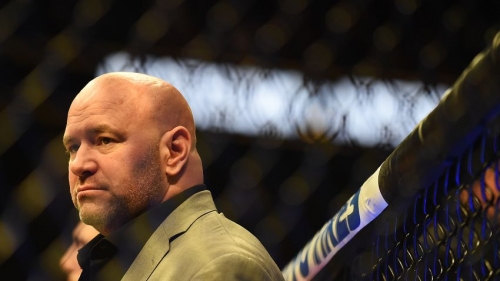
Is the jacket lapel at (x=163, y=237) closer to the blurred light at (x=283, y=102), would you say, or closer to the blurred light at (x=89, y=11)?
the blurred light at (x=283, y=102)

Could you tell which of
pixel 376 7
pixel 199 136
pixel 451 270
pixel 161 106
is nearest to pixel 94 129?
pixel 161 106

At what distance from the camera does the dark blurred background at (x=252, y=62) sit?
310 cm

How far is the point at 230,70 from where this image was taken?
3516 millimetres

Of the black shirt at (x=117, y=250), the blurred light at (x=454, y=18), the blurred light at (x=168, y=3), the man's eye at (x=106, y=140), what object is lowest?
the blurred light at (x=454, y=18)

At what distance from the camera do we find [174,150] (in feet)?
4.61

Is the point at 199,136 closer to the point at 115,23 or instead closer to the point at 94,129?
the point at 115,23

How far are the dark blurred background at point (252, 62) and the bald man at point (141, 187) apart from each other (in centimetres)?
167

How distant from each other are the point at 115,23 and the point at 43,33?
1.22 feet

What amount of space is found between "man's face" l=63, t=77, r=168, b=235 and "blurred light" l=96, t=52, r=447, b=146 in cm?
183

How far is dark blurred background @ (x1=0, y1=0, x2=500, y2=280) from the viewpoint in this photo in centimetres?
310

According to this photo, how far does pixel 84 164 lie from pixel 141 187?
0.10 m

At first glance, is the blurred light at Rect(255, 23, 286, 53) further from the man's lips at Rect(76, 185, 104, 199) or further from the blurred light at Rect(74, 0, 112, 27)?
the man's lips at Rect(76, 185, 104, 199)

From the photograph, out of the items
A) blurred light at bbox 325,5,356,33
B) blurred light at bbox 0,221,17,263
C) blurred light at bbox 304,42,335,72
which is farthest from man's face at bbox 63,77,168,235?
blurred light at bbox 304,42,335,72

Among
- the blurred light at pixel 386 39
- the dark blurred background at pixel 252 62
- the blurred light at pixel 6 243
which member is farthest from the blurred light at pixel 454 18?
the blurred light at pixel 6 243
